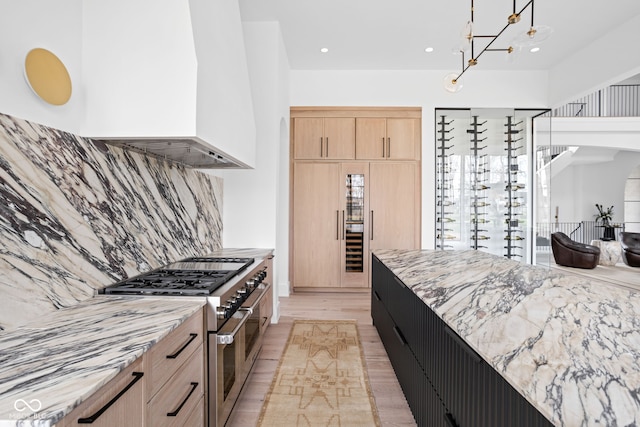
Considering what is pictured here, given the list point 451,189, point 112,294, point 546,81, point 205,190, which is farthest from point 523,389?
point 546,81

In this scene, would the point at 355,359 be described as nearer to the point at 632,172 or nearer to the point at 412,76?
the point at 412,76

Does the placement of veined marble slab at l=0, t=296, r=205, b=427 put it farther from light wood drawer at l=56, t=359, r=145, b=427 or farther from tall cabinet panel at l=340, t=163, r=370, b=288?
tall cabinet panel at l=340, t=163, r=370, b=288

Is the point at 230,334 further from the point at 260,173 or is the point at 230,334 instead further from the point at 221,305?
the point at 260,173

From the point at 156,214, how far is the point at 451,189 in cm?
426

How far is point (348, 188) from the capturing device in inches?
195

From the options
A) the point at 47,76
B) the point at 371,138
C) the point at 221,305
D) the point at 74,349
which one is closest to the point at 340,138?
the point at 371,138

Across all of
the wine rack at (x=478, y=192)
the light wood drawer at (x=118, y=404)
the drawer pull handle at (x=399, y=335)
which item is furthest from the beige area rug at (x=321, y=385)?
the wine rack at (x=478, y=192)

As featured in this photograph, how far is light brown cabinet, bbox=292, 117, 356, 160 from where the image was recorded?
495 centimetres

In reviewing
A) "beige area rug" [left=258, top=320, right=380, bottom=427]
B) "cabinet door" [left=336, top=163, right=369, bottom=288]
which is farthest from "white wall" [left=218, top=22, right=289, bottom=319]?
"cabinet door" [left=336, top=163, right=369, bottom=288]

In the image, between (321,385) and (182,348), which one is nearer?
(182,348)

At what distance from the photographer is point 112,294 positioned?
1602 mm

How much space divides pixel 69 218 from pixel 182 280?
59cm

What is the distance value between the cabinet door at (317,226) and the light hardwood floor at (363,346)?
30cm

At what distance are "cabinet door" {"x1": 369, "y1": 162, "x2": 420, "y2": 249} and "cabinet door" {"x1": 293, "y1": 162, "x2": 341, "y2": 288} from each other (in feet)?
1.79
